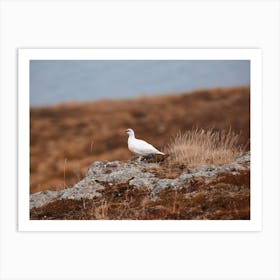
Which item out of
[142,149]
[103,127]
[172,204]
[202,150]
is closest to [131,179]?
[142,149]

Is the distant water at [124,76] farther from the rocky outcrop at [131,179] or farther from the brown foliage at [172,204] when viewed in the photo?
the brown foliage at [172,204]

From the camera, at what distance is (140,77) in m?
9.66

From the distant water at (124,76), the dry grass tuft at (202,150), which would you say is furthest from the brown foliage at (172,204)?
the distant water at (124,76)

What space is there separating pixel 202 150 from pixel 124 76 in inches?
63.6

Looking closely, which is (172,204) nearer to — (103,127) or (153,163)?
(153,163)

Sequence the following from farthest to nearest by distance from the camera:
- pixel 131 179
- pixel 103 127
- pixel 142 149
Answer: pixel 103 127, pixel 142 149, pixel 131 179

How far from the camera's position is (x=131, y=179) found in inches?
357

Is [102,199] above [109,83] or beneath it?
beneath

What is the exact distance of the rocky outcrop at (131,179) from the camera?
8867 millimetres

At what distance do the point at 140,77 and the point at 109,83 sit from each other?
698 millimetres
